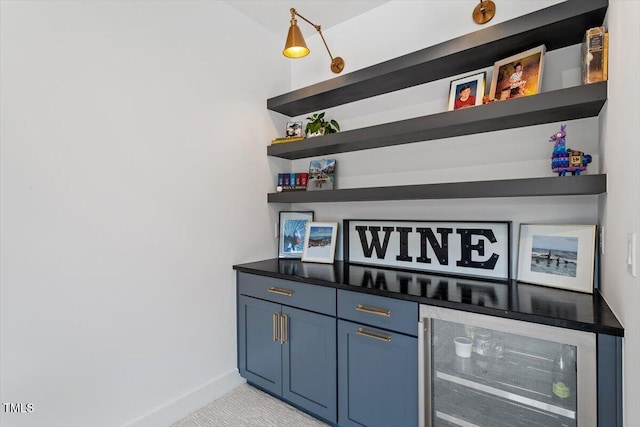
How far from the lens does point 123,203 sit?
1.74 meters

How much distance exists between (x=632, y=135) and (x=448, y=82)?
48.1 inches

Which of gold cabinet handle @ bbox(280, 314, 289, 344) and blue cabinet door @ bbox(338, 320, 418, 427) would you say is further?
gold cabinet handle @ bbox(280, 314, 289, 344)

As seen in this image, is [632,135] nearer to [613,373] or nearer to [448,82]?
[613,373]

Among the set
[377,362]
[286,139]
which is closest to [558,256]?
[377,362]

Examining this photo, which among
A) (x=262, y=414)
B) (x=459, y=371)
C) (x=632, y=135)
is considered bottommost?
(x=262, y=414)

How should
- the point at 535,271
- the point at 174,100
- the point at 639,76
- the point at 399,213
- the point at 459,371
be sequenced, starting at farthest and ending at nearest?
1. the point at 399,213
2. the point at 174,100
3. the point at 535,271
4. the point at 459,371
5. the point at 639,76

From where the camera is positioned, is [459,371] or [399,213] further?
[399,213]

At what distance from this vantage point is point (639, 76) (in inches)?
34.5

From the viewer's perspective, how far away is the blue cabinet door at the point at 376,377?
154 centimetres

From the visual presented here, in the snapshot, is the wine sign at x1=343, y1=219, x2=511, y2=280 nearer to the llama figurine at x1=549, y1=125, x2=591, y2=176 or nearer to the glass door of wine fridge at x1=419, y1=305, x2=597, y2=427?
the llama figurine at x1=549, y1=125, x2=591, y2=176

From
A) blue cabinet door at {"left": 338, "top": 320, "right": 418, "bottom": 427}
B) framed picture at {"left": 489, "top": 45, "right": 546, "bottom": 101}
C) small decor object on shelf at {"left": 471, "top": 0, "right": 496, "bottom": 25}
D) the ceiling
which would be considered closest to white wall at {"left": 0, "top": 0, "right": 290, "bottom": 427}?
the ceiling

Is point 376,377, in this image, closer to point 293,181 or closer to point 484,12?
point 293,181

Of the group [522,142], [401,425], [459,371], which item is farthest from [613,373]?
[522,142]

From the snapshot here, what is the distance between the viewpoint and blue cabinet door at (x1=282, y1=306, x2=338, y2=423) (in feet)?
5.98
